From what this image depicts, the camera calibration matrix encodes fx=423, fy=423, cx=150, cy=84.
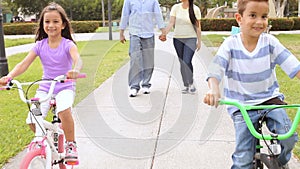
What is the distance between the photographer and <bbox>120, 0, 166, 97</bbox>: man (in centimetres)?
688

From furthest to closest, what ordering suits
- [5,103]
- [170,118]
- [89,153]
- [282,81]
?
[282,81]
[5,103]
[170,118]
[89,153]

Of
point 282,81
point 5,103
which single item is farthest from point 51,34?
point 282,81

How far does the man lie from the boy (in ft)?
13.4

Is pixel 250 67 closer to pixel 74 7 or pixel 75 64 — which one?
pixel 75 64

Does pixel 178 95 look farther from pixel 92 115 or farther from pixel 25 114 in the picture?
pixel 25 114

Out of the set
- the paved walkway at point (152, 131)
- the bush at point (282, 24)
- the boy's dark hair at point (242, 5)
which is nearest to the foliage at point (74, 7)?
the bush at point (282, 24)

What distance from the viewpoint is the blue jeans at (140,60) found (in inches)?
275

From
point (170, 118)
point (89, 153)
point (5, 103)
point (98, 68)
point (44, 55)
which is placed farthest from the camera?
point (98, 68)

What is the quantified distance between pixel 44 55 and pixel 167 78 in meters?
5.35

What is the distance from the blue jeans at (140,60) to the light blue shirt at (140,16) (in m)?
0.12

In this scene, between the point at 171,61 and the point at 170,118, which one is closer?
the point at 170,118

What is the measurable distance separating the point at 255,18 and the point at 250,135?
77 centimetres

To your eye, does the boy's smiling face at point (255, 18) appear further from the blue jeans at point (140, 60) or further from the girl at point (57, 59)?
the blue jeans at point (140, 60)

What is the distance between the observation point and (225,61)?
2861 millimetres
